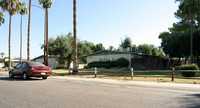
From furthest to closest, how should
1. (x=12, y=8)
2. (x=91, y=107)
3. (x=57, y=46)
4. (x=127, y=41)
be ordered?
(x=127, y=41), (x=57, y=46), (x=12, y=8), (x=91, y=107)

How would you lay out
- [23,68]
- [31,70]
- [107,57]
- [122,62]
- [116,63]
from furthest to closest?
[107,57] < [116,63] < [122,62] < [23,68] < [31,70]

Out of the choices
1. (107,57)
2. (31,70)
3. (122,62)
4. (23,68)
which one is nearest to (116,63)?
(122,62)

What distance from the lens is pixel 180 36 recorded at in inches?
1378

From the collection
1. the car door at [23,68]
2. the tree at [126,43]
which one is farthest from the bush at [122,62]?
the tree at [126,43]

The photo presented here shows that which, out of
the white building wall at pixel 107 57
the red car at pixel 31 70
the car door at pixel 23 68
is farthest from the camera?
the white building wall at pixel 107 57

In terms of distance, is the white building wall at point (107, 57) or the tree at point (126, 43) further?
the tree at point (126, 43)

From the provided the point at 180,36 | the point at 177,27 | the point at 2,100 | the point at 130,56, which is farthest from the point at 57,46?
the point at 2,100

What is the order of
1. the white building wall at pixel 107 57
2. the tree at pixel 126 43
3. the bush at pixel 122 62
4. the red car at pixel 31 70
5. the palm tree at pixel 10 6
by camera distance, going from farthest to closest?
the tree at pixel 126 43, the white building wall at pixel 107 57, the bush at pixel 122 62, the palm tree at pixel 10 6, the red car at pixel 31 70

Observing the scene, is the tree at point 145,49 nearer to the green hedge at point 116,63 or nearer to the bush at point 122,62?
the green hedge at point 116,63

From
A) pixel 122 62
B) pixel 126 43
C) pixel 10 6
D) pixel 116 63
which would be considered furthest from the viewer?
pixel 126 43

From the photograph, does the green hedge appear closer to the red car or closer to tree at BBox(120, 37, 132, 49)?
the red car

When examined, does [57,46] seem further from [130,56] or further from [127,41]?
[127,41]

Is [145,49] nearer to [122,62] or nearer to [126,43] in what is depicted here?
[126,43]

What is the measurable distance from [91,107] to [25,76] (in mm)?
10500
